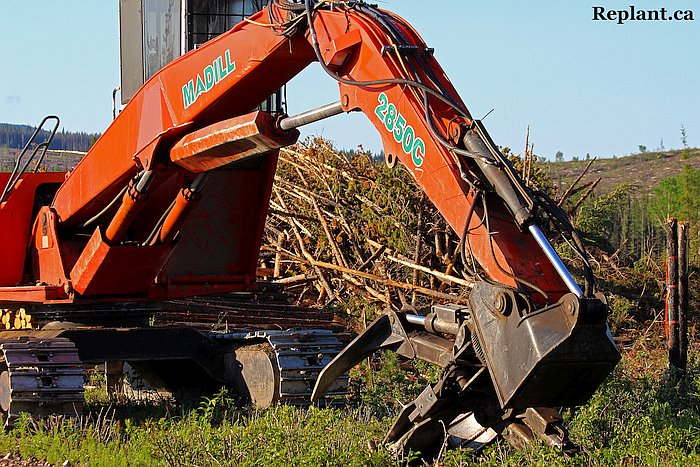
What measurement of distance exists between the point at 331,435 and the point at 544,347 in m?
2.26

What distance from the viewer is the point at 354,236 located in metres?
16.3

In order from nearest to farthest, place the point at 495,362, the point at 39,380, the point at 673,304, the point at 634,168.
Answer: the point at 495,362 → the point at 39,380 → the point at 673,304 → the point at 634,168

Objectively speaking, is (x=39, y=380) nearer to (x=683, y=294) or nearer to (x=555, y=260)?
(x=555, y=260)

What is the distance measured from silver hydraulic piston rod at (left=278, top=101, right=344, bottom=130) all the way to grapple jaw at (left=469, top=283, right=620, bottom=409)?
1.84 m

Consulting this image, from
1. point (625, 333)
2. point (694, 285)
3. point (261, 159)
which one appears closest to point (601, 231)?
point (694, 285)

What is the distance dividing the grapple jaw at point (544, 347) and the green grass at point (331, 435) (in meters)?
0.55

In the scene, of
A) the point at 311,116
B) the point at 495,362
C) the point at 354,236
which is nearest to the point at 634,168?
the point at 354,236

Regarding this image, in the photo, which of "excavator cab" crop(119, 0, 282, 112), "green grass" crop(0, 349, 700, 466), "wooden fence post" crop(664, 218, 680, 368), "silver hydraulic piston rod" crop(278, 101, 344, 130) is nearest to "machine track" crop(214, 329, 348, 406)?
"green grass" crop(0, 349, 700, 466)

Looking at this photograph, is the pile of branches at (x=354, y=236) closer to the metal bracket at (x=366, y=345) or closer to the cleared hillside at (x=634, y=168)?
the metal bracket at (x=366, y=345)

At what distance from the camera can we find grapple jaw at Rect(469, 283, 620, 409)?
550 centimetres

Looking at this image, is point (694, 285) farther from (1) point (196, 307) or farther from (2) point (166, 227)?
(2) point (166, 227)

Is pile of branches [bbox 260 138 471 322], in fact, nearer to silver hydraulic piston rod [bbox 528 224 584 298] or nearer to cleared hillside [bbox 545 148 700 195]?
silver hydraulic piston rod [bbox 528 224 584 298]

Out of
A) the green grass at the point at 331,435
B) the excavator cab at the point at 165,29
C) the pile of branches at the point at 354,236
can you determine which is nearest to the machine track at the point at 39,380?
the green grass at the point at 331,435

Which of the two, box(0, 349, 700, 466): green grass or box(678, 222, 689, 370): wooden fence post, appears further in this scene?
box(678, 222, 689, 370): wooden fence post
